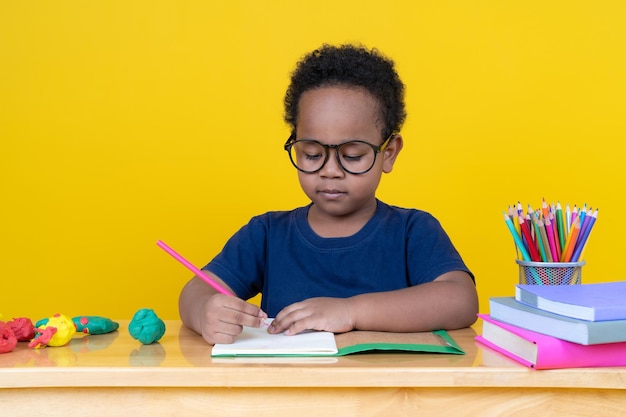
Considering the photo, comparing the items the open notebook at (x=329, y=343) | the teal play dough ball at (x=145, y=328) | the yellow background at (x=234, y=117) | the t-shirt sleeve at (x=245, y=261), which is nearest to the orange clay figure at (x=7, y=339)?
the teal play dough ball at (x=145, y=328)

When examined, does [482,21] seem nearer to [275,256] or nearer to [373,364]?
[275,256]

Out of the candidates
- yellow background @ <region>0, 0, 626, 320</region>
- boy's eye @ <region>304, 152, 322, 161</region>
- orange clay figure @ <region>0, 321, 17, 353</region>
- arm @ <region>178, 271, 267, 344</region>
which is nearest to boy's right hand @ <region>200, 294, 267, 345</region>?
arm @ <region>178, 271, 267, 344</region>

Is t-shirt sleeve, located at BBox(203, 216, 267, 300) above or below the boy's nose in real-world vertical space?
below

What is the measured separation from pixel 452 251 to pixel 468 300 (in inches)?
7.5

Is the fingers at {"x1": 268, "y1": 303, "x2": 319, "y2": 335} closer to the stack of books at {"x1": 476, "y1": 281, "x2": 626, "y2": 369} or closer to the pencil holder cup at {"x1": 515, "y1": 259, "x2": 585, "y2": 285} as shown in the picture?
the stack of books at {"x1": 476, "y1": 281, "x2": 626, "y2": 369}

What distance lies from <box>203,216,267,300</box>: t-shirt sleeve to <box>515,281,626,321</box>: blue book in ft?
1.99

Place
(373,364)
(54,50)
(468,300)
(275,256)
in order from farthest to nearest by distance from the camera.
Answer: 1. (54,50)
2. (275,256)
3. (468,300)
4. (373,364)

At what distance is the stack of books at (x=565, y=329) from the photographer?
0.96 metres

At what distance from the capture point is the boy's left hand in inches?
45.6

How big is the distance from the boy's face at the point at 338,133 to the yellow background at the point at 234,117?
3.00 ft

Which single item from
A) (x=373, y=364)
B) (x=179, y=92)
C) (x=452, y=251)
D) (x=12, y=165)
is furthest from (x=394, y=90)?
(x=12, y=165)

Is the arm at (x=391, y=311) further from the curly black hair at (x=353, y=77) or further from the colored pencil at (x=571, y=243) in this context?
the curly black hair at (x=353, y=77)

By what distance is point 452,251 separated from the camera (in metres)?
1.48

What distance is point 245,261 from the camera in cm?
158
